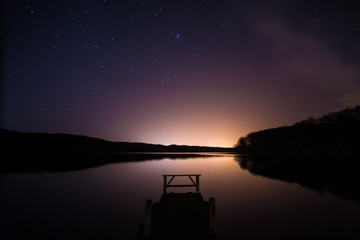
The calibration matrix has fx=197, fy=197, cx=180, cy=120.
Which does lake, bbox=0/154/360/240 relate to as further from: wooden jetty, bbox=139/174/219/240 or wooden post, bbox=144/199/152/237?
wooden post, bbox=144/199/152/237

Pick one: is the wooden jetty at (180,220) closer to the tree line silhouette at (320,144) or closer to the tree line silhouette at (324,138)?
the tree line silhouette at (320,144)

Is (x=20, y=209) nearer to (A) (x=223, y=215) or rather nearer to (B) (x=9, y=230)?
(B) (x=9, y=230)

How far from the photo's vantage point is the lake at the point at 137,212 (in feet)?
40.4

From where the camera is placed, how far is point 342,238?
11.5 meters

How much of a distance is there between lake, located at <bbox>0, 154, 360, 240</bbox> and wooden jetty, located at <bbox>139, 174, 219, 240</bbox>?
2.65 metres

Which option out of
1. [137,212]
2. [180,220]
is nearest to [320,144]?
[137,212]

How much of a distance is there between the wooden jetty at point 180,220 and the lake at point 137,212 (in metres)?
2.65

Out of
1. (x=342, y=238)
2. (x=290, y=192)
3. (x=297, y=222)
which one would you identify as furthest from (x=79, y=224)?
(x=290, y=192)

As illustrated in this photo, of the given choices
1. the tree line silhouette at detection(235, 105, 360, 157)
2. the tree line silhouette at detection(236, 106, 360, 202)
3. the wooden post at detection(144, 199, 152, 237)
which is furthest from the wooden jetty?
the tree line silhouette at detection(235, 105, 360, 157)

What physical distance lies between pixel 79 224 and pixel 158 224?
307 inches

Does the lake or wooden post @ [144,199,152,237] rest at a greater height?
wooden post @ [144,199,152,237]

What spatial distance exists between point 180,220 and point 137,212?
8.95 m

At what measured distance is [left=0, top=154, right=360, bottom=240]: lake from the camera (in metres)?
12.3

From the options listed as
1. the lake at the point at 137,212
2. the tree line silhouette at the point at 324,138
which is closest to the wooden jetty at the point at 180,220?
the lake at the point at 137,212
